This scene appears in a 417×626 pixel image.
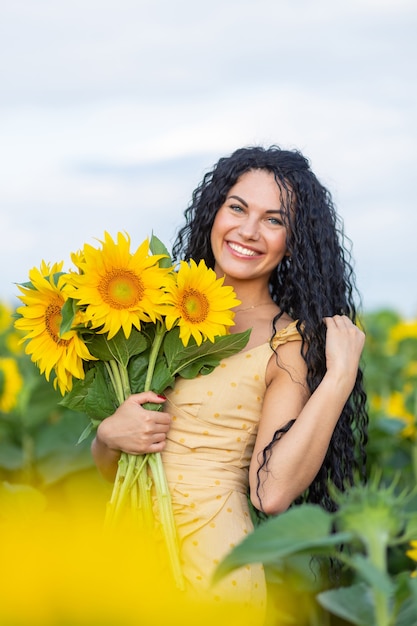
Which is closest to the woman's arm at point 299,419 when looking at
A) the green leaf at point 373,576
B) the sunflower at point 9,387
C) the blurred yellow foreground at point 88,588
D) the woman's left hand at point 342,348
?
the woman's left hand at point 342,348

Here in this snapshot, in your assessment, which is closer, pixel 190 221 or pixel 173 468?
pixel 173 468

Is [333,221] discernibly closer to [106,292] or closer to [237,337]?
[237,337]

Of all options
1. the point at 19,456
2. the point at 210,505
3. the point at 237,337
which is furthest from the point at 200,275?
the point at 19,456

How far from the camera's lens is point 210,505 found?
187cm

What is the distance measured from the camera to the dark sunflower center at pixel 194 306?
5.80 ft

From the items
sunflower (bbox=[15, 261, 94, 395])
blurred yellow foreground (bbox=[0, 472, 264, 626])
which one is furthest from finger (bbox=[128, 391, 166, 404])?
blurred yellow foreground (bbox=[0, 472, 264, 626])

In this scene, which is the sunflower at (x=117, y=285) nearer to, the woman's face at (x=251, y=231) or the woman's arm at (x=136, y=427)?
the woman's arm at (x=136, y=427)

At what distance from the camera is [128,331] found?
1712 mm

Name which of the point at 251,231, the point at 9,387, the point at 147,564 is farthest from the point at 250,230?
the point at 9,387

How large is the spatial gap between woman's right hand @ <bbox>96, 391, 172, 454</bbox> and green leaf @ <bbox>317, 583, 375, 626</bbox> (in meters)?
0.92

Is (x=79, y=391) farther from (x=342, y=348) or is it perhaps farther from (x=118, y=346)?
(x=342, y=348)

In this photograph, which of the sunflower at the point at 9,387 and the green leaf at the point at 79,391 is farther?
the sunflower at the point at 9,387

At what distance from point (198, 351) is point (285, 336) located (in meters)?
0.23

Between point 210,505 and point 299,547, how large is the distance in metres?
1.10
